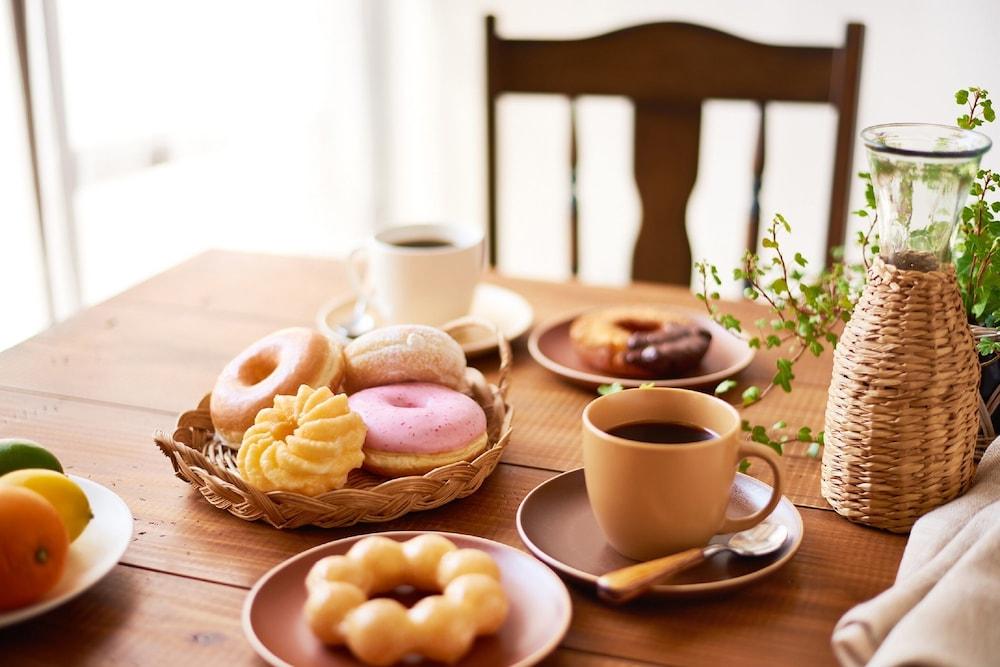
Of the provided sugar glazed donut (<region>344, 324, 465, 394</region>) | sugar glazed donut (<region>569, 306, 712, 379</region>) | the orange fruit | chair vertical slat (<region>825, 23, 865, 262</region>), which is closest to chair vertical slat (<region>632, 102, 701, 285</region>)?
chair vertical slat (<region>825, 23, 865, 262</region>)

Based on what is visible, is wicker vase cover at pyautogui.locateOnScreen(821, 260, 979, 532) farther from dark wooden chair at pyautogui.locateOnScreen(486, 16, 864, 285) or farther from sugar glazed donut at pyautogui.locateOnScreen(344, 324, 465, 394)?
dark wooden chair at pyautogui.locateOnScreen(486, 16, 864, 285)

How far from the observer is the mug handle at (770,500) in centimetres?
77

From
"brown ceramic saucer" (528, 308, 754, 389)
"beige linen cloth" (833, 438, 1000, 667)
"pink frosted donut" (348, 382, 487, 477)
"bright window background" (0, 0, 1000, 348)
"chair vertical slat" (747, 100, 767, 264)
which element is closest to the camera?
"beige linen cloth" (833, 438, 1000, 667)

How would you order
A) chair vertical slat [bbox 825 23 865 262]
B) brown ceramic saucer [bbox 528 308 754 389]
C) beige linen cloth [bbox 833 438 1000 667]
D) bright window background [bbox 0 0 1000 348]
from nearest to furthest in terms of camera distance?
beige linen cloth [bbox 833 438 1000 667]
brown ceramic saucer [bbox 528 308 754 389]
chair vertical slat [bbox 825 23 865 262]
bright window background [bbox 0 0 1000 348]

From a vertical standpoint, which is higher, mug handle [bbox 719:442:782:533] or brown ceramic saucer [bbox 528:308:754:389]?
mug handle [bbox 719:442:782:533]

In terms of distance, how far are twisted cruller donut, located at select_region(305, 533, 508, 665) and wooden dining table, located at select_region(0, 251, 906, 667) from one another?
0.07 metres

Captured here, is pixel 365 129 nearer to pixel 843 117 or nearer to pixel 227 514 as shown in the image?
pixel 843 117

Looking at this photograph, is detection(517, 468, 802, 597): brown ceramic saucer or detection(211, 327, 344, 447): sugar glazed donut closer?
detection(517, 468, 802, 597): brown ceramic saucer

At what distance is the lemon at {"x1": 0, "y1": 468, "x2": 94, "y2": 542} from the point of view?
74 cm

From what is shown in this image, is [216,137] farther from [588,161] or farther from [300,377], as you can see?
[300,377]

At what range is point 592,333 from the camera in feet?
3.84

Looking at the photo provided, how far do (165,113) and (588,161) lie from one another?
1236mm

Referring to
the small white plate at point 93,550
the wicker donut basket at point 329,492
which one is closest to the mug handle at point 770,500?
the wicker donut basket at point 329,492

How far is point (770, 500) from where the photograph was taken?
78 cm
